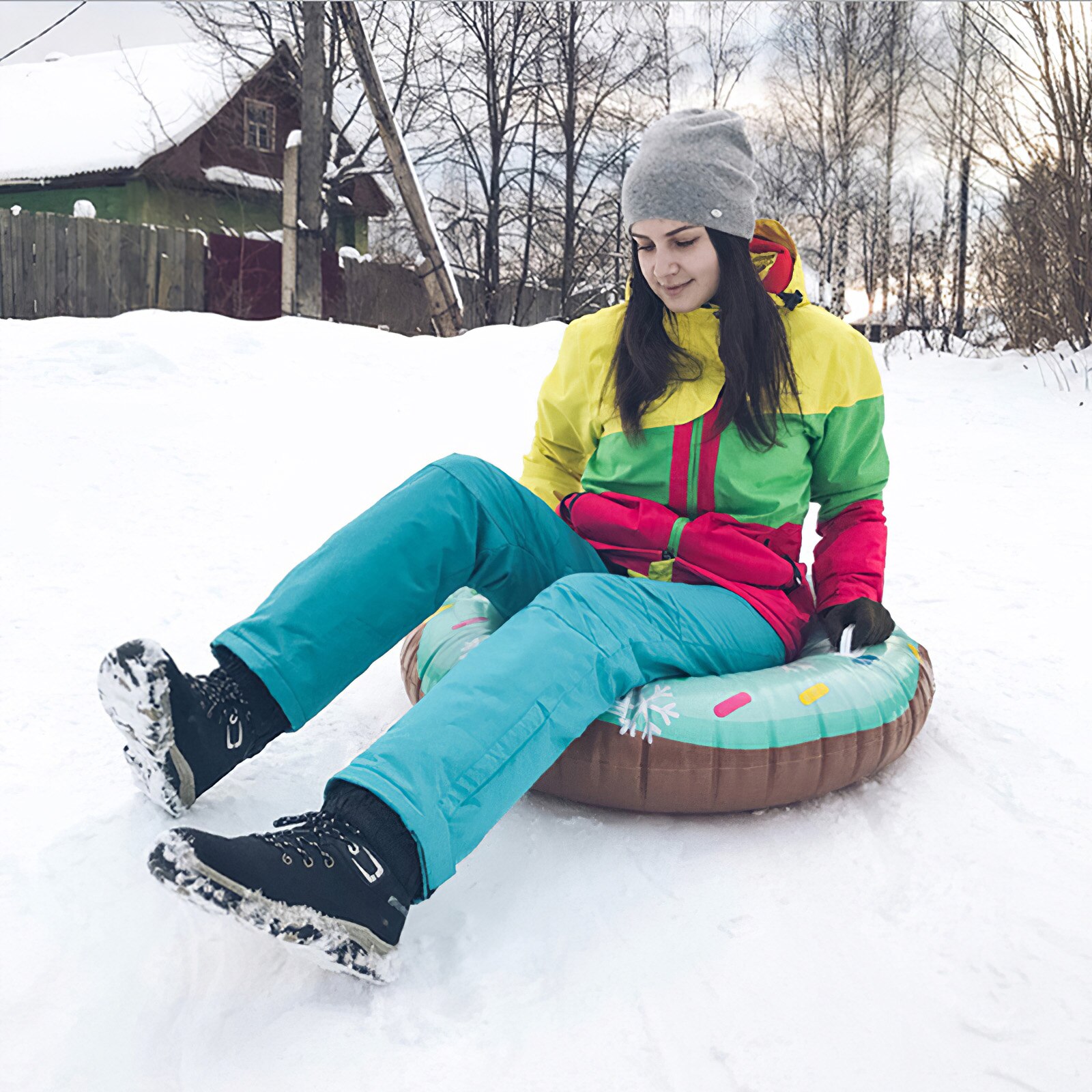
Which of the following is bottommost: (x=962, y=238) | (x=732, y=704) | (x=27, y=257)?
(x=732, y=704)

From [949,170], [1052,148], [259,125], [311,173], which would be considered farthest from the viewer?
[949,170]

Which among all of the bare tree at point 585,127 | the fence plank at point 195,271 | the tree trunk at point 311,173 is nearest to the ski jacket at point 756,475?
the tree trunk at point 311,173

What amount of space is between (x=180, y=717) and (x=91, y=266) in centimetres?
831

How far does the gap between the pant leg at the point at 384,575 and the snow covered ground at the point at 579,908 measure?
26cm

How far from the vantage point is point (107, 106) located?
13.0m

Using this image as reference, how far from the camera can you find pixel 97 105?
1309 centimetres

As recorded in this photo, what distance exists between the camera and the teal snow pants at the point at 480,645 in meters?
1.17

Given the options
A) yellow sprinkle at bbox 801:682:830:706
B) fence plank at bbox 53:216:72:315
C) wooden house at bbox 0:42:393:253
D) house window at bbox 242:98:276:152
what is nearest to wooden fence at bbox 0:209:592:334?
fence plank at bbox 53:216:72:315

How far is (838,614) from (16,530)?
2116 millimetres

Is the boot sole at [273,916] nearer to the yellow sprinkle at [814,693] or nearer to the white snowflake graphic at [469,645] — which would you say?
the white snowflake graphic at [469,645]

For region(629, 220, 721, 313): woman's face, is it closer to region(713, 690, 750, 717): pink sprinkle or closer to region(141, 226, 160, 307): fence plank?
region(713, 690, 750, 717): pink sprinkle

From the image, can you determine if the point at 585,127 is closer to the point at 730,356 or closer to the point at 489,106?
the point at 489,106

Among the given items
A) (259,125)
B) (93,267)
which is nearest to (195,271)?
(93,267)

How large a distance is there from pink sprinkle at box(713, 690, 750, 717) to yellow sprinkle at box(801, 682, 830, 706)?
0.09 metres
